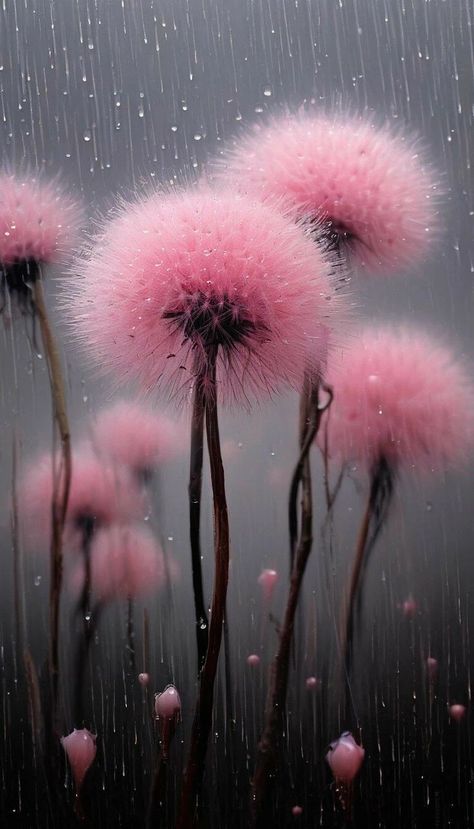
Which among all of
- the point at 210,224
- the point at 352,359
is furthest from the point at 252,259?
the point at 352,359

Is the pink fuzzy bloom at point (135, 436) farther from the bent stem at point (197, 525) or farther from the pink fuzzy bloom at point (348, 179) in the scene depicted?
the pink fuzzy bloom at point (348, 179)

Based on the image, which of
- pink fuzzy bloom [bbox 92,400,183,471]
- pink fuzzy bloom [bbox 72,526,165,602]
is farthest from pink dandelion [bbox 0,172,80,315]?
pink fuzzy bloom [bbox 72,526,165,602]

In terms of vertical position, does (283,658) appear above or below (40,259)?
below

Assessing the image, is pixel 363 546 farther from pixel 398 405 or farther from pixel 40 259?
pixel 40 259

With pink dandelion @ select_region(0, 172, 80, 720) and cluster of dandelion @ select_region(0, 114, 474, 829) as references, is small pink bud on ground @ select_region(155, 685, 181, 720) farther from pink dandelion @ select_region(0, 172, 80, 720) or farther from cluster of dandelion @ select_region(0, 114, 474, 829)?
pink dandelion @ select_region(0, 172, 80, 720)

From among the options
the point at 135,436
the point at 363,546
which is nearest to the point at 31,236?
the point at 135,436

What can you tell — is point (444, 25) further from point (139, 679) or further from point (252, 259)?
point (139, 679)
